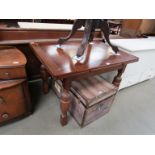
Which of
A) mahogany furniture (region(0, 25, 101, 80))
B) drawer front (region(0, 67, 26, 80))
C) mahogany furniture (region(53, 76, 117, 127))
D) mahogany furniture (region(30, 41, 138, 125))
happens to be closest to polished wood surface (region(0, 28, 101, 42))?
mahogany furniture (region(0, 25, 101, 80))

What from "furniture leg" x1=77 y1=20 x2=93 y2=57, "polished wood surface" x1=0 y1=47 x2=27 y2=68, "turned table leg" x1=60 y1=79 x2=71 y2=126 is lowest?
"turned table leg" x1=60 y1=79 x2=71 y2=126

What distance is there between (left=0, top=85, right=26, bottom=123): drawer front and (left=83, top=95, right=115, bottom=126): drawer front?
54 cm

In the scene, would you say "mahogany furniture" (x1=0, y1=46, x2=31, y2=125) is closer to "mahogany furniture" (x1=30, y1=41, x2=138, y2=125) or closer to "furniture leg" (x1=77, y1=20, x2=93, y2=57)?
"mahogany furniture" (x1=30, y1=41, x2=138, y2=125)

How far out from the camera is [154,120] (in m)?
1.34

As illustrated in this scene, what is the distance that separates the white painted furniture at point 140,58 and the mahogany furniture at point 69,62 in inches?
10.3

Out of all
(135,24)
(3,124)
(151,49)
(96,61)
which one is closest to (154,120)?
(151,49)

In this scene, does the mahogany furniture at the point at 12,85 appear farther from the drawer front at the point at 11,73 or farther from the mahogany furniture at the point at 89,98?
the mahogany furniture at the point at 89,98

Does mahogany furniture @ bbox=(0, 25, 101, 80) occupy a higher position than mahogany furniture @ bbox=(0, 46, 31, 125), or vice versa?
mahogany furniture @ bbox=(0, 25, 101, 80)

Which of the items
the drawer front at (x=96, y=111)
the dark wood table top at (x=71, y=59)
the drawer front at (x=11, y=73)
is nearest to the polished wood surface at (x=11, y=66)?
the drawer front at (x=11, y=73)

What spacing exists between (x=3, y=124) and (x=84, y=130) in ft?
2.17

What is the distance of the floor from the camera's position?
1099mm

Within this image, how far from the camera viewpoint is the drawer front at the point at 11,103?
94 cm

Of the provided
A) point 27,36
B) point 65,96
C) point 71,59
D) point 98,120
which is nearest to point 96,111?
point 98,120
